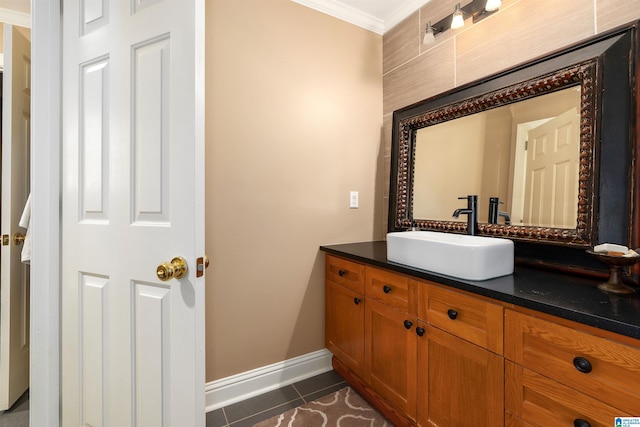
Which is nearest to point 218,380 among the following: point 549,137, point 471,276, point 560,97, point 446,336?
point 446,336

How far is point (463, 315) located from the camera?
1025 mm

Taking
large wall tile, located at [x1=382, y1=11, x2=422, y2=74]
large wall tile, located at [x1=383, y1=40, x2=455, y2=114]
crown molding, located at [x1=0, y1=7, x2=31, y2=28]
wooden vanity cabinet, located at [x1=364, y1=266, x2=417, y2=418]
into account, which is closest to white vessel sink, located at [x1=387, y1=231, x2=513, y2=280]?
wooden vanity cabinet, located at [x1=364, y1=266, x2=417, y2=418]

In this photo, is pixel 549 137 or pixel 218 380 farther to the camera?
pixel 218 380

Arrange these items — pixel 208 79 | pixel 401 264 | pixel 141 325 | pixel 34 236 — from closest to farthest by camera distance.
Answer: pixel 141 325, pixel 34 236, pixel 401 264, pixel 208 79

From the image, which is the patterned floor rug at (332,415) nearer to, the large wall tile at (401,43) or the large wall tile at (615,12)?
the large wall tile at (615,12)

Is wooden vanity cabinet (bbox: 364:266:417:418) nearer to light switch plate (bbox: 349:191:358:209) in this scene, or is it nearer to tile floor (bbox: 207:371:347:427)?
tile floor (bbox: 207:371:347:427)

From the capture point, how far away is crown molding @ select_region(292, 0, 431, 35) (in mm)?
1834

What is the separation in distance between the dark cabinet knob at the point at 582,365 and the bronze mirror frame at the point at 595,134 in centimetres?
50

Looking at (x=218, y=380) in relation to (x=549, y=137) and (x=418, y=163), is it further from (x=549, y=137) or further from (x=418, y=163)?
(x=549, y=137)

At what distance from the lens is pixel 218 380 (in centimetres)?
158

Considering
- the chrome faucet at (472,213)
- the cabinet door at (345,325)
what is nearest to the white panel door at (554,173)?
the chrome faucet at (472,213)

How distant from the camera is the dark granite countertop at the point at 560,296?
0.68m

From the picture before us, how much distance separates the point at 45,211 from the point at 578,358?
193cm

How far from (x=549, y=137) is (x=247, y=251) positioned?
1.62m
